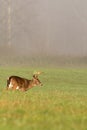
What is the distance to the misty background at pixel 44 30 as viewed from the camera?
235 ft

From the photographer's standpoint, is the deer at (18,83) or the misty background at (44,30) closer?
the deer at (18,83)

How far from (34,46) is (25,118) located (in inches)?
2771

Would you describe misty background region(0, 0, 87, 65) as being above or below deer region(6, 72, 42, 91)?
above

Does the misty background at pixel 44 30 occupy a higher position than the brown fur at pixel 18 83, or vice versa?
the misty background at pixel 44 30

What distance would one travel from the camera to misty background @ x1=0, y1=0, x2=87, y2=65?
235ft

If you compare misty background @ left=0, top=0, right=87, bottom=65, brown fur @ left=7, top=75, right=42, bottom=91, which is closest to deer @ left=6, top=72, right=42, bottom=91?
brown fur @ left=7, top=75, right=42, bottom=91

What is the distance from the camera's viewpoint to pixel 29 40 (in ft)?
283

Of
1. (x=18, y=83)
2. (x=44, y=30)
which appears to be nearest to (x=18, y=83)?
(x=18, y=83)

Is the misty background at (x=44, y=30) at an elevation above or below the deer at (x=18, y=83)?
above

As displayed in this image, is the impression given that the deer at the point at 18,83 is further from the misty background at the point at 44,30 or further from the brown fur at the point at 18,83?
the misty background at the point at 44,30

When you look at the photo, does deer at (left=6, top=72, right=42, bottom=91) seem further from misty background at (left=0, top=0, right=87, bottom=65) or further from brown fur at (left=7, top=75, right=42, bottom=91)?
misty background at (left=0, top=0, right=87, bottom=65)

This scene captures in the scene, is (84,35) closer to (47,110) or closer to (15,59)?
(15,59)

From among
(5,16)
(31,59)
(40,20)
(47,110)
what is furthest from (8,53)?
(47,110)

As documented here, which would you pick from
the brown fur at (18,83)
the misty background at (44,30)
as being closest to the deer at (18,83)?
the brown fur at (18,83)
